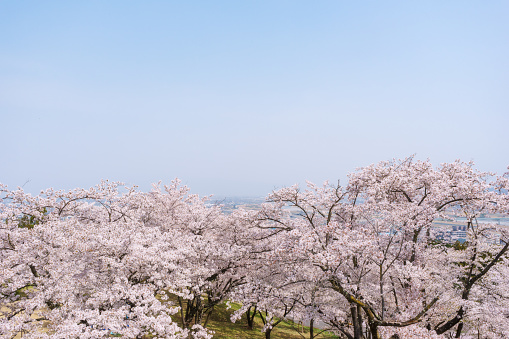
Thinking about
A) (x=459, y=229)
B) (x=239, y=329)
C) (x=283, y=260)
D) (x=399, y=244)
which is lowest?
(x=239, y=329)

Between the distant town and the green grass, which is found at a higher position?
the distant town

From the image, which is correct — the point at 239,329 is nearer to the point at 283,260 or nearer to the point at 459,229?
the point at 283,260

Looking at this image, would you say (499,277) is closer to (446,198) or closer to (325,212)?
(446,198)

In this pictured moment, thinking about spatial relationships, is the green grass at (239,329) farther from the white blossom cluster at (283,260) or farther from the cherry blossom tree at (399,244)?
the cherry blossom tree at (399,244)

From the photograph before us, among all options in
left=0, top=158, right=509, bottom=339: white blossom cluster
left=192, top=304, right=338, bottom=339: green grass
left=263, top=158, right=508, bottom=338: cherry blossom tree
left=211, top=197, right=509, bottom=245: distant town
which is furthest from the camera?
left=192, top=304, right=338, bottom=339: green grass

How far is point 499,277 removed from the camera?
13.2 meters

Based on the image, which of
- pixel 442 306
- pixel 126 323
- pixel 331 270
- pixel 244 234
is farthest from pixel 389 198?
pixel 126 323

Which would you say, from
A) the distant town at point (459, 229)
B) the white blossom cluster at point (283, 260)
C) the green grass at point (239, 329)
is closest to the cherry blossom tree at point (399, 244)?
the white blossom cluster at point (283, 260)

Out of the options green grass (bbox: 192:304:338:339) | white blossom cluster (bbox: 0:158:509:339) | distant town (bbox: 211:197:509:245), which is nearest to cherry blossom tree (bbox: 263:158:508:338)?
white blossom cluster (bbox: 0:158:509:339)

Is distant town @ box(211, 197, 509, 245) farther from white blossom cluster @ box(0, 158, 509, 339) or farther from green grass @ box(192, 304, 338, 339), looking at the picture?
green grass @ box(192, 304, 338, 339)

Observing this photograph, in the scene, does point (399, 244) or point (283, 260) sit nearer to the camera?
point (283, 260)

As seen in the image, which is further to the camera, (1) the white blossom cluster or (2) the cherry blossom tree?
(2) the cherry blossom tree

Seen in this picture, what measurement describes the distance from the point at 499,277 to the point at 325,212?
9.09 metres

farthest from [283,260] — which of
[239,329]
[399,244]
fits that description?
[239,329]
